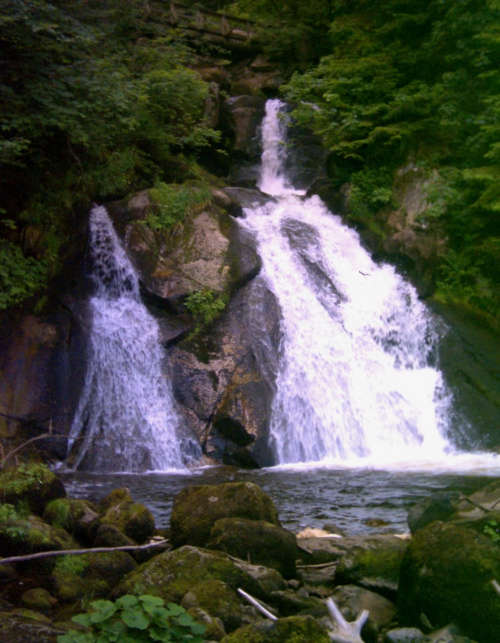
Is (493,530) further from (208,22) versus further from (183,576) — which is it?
(208,22)

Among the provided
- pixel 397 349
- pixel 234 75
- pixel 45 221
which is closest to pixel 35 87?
pixel 45 221

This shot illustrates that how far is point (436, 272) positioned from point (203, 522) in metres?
9.83

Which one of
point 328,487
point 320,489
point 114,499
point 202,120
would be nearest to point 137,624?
point 114,499

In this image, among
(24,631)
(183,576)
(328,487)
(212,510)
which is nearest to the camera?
(24,631)

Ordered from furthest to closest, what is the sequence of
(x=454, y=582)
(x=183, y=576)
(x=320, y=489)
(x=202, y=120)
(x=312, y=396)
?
1. (x=202, y=120)
2. (x=312, y=396)
3. (x=320, y=489)
4. (x=183, y=576)
5. (x=454, y=582)

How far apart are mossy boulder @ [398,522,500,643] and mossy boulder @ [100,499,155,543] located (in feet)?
8.46

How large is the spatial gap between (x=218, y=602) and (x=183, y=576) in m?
0.45

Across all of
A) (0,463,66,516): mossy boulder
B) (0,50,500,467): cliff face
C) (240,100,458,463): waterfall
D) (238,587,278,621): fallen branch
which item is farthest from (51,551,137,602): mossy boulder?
(240,100,458,463): waterfall

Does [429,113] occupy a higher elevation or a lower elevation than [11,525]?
higher

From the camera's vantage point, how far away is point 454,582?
3828mm

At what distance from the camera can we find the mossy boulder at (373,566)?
452 cm

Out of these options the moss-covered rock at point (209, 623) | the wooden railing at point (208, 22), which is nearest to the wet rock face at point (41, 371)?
the moss-covered rock at point (209, 623)

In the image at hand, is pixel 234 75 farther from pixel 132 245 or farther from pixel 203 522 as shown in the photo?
pixel 203 522

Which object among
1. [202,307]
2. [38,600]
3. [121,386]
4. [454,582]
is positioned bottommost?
[38,600]
